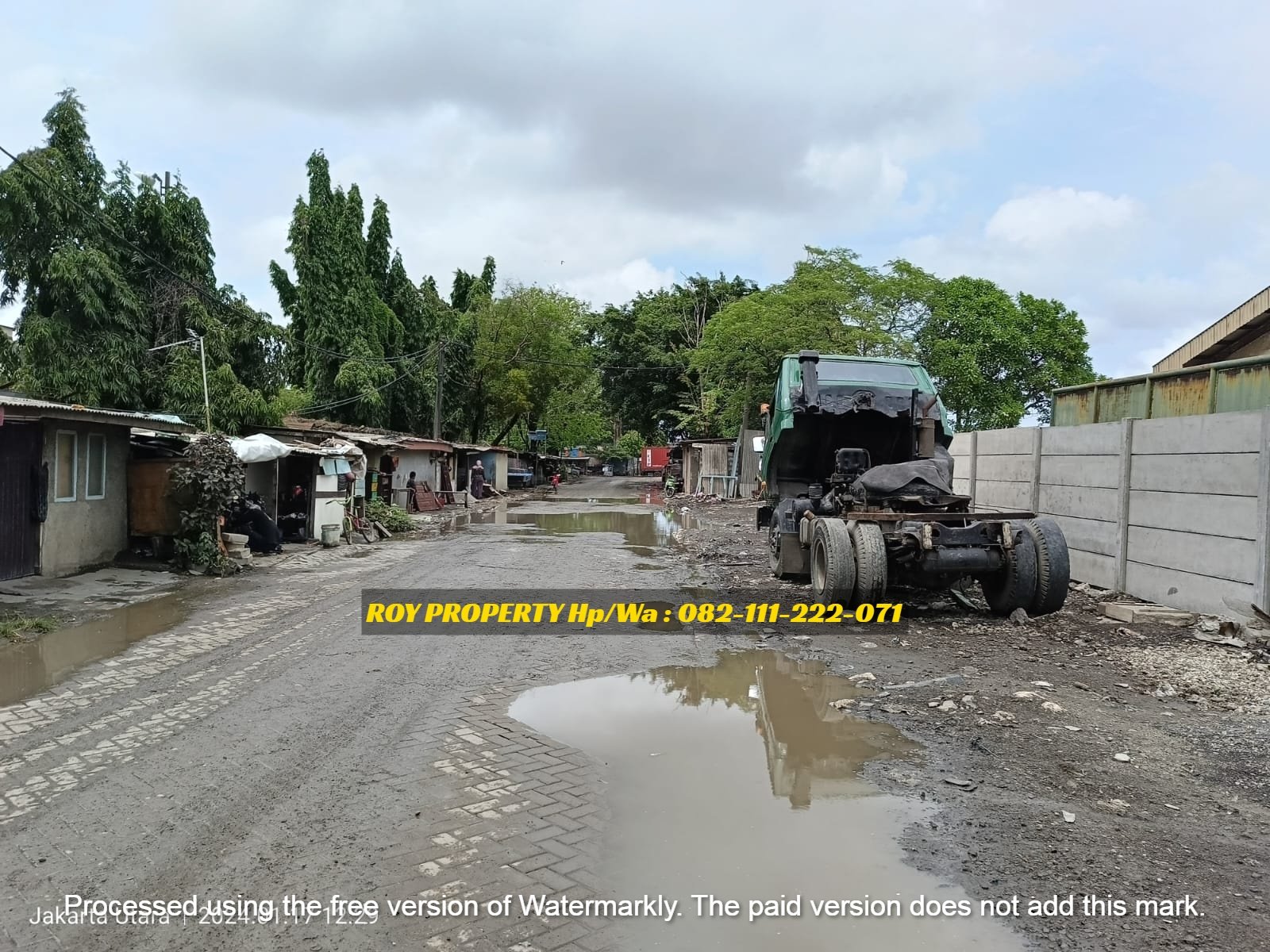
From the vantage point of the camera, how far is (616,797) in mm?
4145

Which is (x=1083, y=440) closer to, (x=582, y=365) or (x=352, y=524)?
(x=352, y=524)

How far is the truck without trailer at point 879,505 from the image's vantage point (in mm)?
7965

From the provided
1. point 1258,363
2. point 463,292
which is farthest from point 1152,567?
point 463,292

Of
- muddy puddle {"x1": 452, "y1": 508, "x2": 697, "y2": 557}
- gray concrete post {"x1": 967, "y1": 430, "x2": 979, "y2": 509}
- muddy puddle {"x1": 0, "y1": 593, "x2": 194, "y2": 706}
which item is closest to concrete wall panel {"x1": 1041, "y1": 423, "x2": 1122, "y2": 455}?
gray concrete post {"x1": 967, "y1": 430, "x2": 979, "y2": 509}

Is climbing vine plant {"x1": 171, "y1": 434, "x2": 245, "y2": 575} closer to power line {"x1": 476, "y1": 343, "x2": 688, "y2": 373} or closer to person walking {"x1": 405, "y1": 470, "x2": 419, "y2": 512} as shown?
person walking {"x1": 405, "y1": 470, "x2": 419, "y2": 512}

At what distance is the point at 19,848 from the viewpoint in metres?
3.47

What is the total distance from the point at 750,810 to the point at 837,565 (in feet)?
14.1

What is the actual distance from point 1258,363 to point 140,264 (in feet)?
73.7

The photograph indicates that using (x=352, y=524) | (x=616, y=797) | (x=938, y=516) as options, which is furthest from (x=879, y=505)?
(x=352, y=524)

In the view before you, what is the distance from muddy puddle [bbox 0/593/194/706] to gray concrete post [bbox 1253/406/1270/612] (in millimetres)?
9896

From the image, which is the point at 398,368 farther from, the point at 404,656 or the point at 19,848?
the point at 19,848

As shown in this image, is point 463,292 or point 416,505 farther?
point 463,292

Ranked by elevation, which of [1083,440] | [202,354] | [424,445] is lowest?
[424,445]

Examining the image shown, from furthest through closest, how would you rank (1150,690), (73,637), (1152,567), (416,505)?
(416,505), (1152,567), (73,637), (1150,690)
